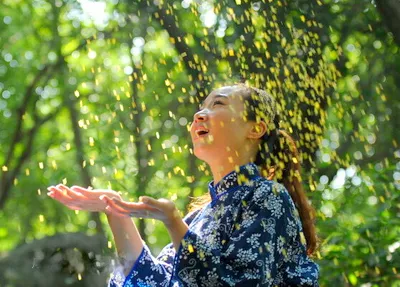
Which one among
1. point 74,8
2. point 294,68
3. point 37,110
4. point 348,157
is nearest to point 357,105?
point 348,157

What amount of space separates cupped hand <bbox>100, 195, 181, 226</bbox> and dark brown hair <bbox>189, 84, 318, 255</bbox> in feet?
2.07

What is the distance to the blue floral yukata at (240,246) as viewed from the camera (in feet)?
8.18

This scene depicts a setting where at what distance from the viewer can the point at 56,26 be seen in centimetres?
926

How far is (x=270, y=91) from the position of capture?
4.83 metres

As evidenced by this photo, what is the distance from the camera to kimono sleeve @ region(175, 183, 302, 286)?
249 cm

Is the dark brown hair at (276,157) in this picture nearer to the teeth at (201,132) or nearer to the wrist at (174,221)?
the teeth at (201,132)

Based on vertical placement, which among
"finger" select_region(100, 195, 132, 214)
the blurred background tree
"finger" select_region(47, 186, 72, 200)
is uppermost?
"finger" select_region(47, 186, 72, 200)

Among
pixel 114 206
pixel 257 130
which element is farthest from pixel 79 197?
pixel 257 130

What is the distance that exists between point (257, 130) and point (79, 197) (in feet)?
2.36

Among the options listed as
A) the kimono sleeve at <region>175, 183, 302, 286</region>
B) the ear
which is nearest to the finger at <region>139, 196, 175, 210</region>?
the kimono sleeve at <region>175, 183, 302, 286</region>

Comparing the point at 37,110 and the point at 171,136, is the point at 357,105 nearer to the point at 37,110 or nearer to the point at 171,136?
the point at 171,136

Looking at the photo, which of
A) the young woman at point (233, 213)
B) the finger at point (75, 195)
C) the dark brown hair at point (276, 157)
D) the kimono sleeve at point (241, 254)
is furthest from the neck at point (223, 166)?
the finger at point (75, 195)

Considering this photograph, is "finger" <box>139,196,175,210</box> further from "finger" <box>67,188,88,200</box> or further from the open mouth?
the open mouth

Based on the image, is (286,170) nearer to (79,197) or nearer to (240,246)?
(240,246)
